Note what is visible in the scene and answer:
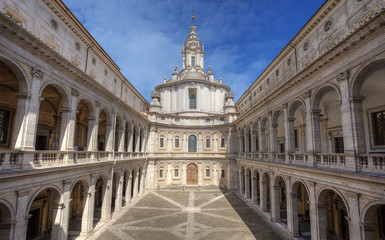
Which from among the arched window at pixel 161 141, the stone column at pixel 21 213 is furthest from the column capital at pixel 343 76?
the arched window at pixel 161 141

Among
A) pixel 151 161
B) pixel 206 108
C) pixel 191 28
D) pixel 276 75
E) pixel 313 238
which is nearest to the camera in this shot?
pixel 313 238

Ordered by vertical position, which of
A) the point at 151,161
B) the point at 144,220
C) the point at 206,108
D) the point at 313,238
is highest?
the point at 206,108

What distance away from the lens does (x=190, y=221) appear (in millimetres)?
20031

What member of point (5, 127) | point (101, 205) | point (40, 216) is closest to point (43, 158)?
point (5, 127)

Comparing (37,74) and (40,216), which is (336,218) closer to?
(37,74)

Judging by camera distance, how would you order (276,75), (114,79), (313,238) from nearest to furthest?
(313,238)
(276,75)
(114,79)

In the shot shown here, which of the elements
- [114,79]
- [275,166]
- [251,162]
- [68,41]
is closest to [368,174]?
[275,166]

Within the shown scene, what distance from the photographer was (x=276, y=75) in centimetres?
2478

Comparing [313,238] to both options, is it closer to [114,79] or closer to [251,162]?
[251,162]

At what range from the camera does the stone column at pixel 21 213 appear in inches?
389

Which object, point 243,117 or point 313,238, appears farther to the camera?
point 243,117

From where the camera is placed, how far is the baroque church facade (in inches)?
→ 391

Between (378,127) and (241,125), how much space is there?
59.2 ft

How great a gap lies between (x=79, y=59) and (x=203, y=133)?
2325 cm
